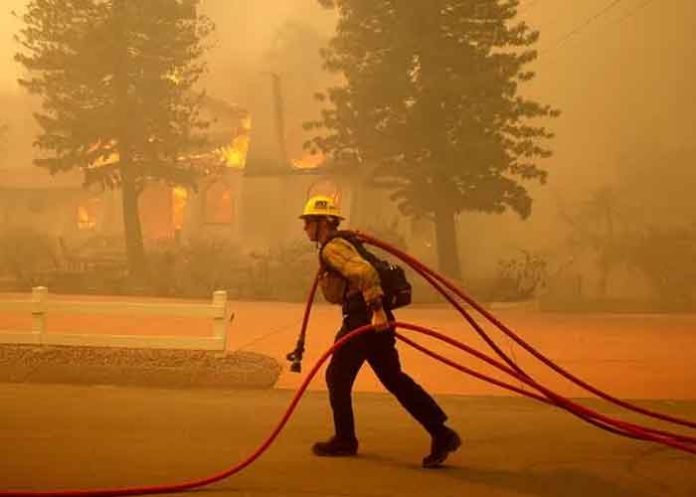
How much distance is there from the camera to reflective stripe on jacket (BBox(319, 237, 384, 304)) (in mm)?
5074

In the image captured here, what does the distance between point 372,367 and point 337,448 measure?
26.8 inches

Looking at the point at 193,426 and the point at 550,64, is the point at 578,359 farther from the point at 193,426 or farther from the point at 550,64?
the point at 550,64

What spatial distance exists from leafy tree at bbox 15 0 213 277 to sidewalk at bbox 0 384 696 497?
19.2m

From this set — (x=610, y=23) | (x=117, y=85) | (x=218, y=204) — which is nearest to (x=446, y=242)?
(x=117, y=85)

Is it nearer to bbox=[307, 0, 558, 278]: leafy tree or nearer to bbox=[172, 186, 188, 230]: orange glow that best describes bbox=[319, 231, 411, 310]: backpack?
bbox=[307, 0, 558, 278]: leafy tree

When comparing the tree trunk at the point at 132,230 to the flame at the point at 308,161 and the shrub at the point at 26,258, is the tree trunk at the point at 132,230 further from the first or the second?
the flame at the point at 308,161

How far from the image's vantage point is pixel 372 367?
5.37m

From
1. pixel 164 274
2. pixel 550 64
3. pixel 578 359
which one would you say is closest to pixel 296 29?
pixel 550 64

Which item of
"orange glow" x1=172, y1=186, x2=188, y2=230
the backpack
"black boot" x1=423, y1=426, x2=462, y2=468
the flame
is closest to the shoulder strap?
the backpack

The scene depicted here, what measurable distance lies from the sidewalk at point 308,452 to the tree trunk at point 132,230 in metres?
18.3

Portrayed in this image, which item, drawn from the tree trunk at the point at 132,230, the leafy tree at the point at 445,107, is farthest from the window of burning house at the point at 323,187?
the tree trunk at the point at 132,230

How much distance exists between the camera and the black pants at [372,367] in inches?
210

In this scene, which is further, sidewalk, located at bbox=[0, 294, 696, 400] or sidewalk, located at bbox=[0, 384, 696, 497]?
sidewalk, located at bbox=[0, 294, 696, 400]

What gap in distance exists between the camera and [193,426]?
6453 mm
